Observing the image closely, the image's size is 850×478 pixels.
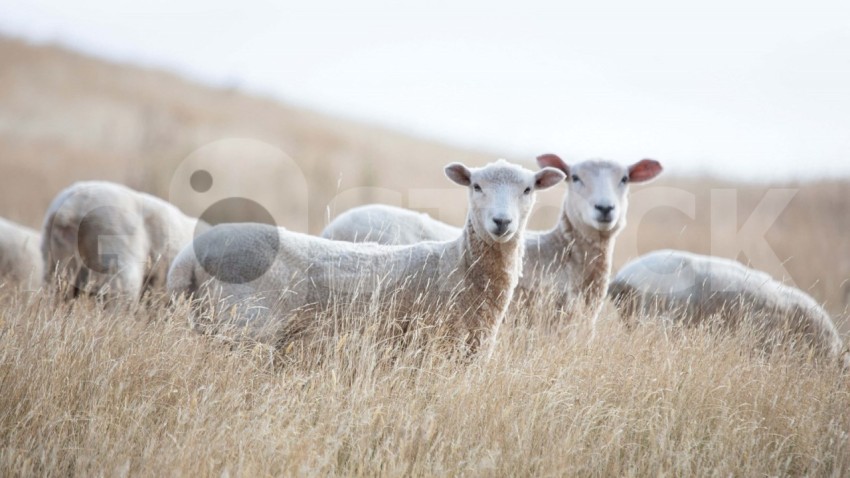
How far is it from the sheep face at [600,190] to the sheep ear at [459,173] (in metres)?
1.38

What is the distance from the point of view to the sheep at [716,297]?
6219 millimetres

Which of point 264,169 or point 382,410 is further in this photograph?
point 264,169

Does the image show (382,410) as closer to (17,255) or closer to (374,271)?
(374,271)

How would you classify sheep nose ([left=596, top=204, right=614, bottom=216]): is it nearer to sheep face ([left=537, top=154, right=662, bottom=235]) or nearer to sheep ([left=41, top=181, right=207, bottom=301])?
sheep face ([left=537, top=154, right=662, bottom=235])

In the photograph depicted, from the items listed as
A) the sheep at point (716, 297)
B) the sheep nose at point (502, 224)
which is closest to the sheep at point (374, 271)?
the sheep nose at point (502, 224)

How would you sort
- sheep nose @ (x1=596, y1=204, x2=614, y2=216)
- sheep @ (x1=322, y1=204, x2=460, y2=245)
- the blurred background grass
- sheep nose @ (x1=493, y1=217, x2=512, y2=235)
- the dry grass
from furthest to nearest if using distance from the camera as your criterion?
the blurred background grass → sheep @ (x1=322, y1=204, x2=460, y2=245) → sheep nose @ (x1=596, y1=204, x2=614, y2=216) → sheep nose @ (x1=493, y1=217, x2=512, y2=235) → the dry grass

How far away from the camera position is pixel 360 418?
12.3 feet

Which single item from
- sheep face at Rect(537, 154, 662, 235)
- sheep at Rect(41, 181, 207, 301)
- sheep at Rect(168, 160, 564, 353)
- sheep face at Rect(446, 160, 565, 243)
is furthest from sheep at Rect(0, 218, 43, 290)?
sheep face at Rect(537, 154, 662, 235)

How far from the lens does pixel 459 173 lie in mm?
5371

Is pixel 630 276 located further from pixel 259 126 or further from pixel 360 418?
pixel 259 126

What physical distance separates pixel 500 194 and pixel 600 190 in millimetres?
1689

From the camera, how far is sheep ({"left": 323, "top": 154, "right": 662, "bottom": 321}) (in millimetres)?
6137

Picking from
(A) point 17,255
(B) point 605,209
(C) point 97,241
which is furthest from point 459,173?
(A) point 17,255

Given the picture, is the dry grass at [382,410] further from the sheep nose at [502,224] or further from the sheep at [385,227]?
the sheep at [385,227]
